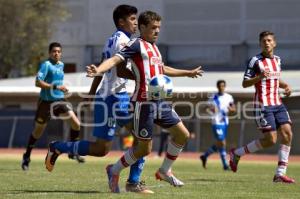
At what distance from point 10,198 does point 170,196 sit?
1754 mm

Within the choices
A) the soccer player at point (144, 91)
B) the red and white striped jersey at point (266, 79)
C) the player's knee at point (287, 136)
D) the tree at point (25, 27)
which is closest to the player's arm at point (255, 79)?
the red and white striped jersey at point (266, 79)

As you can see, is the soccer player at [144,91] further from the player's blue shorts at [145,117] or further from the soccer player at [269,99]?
the soccer player at [269,99]

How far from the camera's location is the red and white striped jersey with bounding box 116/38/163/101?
9952 mm

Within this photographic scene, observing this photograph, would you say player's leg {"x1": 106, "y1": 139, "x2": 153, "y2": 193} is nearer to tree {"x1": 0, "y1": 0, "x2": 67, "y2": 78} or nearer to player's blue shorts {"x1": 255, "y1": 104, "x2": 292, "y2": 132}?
player's blue shorts {"x1": 255, "y1": 104, "x2": 292, "y2": 132}

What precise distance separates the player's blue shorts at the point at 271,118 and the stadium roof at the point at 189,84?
22608 mm

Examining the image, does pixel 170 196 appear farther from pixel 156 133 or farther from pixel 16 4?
pixel 16 4

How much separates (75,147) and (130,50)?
1.45 meters

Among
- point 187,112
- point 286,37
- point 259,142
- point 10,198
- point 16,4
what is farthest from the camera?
point 286,37

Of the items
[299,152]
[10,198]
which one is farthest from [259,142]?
[299,152]

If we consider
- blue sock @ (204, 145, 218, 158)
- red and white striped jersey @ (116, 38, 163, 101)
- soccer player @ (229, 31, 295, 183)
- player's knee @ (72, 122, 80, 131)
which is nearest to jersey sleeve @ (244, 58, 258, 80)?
soccer player @ (229, 31, 295, 183)

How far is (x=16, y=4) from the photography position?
44531 mm

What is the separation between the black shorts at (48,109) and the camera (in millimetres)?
15655

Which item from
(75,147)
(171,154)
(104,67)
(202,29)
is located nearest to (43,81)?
(75,147)

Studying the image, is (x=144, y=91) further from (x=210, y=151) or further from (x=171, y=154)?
(x=210, y=151)
